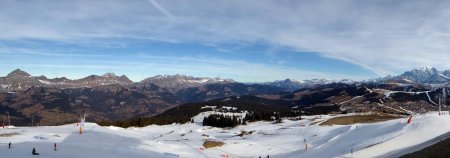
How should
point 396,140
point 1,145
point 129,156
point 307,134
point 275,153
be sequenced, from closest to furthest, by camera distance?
point 396,140
point 1,145
point 129,156
point 275,153
point 307,134

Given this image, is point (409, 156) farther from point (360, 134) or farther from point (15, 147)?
point (15, 147)

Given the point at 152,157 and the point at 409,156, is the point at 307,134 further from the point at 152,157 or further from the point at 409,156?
the point at 409,156

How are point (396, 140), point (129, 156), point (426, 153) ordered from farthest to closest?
point (129, 156)
point (396, 140)
point (426, 153)

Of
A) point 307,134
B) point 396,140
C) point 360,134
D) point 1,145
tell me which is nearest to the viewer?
point 396,140

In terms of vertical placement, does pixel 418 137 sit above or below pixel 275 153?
above

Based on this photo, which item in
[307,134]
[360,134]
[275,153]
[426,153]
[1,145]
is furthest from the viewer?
[307,134]

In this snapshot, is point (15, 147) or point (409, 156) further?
point (15, 147)

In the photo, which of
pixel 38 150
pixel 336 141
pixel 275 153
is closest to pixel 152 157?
pixel 38 150

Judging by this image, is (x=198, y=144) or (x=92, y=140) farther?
(x=198, y=144)

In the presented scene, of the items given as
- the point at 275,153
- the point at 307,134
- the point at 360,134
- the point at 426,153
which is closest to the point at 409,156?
the point at 426,153
